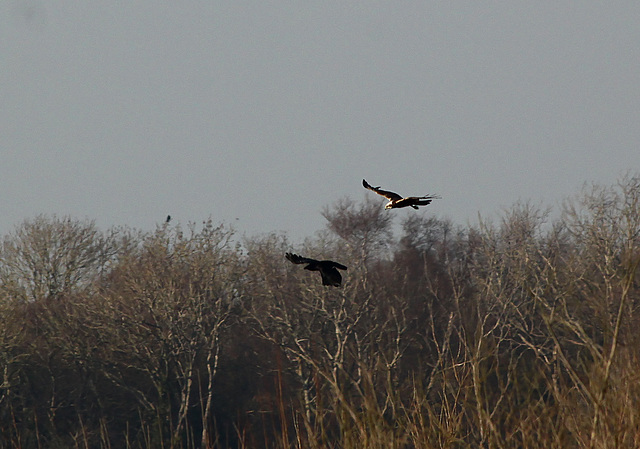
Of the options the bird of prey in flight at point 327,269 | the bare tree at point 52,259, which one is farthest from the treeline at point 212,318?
the bird of prey in flight at point 327,269

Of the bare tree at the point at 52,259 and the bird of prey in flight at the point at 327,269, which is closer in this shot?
the bird of prey in flight at the point at 327,269

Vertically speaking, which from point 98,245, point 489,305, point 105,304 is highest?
point 98,245

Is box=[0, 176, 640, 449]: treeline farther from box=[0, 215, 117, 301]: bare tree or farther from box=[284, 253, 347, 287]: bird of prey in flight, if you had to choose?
box=[284, 253, 347, 287]: bird of prey in flight

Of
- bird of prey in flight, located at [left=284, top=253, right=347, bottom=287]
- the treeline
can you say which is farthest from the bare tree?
bird of prey in flight, located at [left=284, top=253, right=347, bottom=287]

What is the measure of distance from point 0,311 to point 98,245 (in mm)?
7662

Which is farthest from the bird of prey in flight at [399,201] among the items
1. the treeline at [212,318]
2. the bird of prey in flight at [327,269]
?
the treeline at [212,318]

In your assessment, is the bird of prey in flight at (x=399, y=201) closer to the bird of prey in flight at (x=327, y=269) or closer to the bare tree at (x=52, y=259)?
the bird of prey in flight at (x=327, y=269)

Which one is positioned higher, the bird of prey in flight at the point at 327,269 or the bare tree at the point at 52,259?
A: the bare tree at the point at 52,259

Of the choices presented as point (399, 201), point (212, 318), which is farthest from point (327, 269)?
point (212, 318)

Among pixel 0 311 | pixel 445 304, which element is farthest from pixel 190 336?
pixel 445 304

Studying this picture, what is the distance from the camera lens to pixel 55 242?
4141 cm

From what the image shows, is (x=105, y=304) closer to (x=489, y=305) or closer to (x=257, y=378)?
(x=257, y=378)

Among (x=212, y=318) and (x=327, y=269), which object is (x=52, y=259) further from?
(x=327, y=269)

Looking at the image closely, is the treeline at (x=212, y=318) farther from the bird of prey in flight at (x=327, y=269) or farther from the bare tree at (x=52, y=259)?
the bird of prey in flight at (x=327, y=269)
